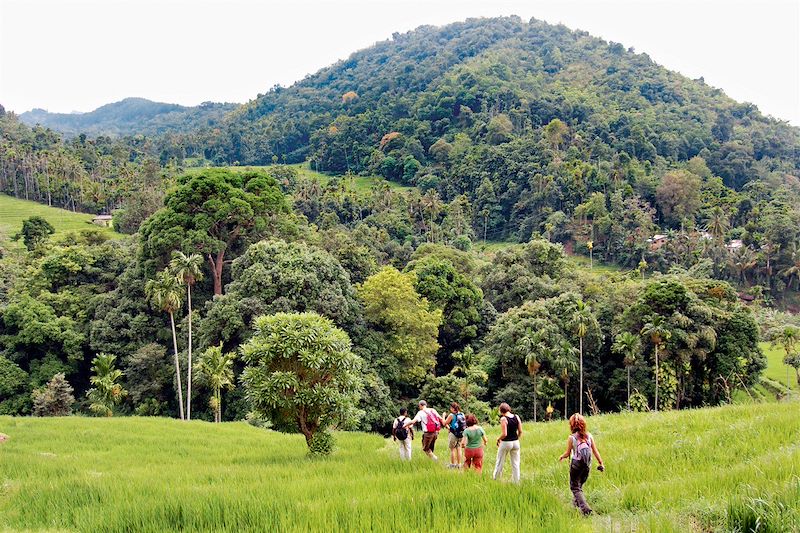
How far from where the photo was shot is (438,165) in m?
123

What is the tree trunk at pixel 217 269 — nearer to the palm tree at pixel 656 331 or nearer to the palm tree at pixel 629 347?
the palm tree at pixel 629 347

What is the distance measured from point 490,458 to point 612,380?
2883cm

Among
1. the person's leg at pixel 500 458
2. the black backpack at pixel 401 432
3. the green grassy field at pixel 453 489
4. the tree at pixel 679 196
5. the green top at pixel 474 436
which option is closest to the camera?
the green grassy field at pixel 453 489

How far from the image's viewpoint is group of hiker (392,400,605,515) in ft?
27.0

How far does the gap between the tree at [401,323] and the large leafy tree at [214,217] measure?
11219 mm

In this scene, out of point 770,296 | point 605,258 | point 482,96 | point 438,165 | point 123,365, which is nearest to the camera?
point 123,365

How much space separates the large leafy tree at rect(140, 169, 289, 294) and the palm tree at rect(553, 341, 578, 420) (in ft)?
79.8

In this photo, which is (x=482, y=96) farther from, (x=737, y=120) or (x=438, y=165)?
(x=737, y=120)

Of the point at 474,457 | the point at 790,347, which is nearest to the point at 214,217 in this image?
the point at 474,457

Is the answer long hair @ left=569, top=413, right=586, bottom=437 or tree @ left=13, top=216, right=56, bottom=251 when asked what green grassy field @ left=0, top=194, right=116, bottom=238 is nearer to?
tree @ left=13, top=216, right=56, bottom=251

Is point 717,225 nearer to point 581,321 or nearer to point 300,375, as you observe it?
point 581,321

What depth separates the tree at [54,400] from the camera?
3391cm

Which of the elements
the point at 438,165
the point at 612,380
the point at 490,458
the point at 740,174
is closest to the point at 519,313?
the point at 612,380

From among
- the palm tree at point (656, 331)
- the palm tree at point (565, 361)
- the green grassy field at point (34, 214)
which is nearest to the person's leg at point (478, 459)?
the palm tree at point (565, 361)
